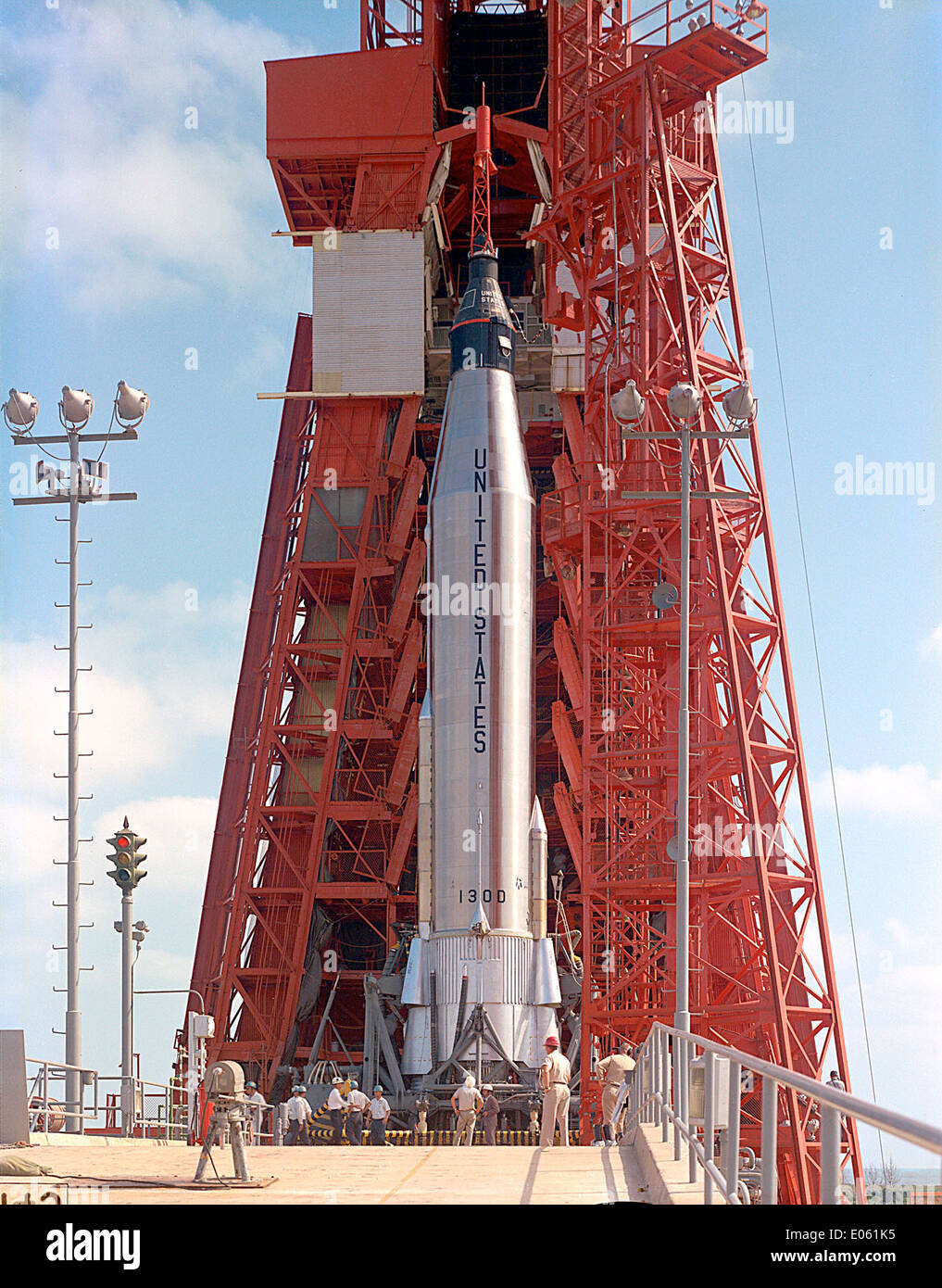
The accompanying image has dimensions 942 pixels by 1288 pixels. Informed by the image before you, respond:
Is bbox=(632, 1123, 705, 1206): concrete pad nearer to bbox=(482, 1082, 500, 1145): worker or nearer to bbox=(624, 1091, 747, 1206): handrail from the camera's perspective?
bbox=(624, 1091, 747, 1206): handrail

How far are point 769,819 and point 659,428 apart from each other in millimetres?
9834

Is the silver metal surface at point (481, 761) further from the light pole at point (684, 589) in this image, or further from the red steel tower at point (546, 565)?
the light pole at point (684, 589)

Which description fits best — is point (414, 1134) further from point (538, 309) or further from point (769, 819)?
point (538, 309)

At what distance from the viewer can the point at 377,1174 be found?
17891 mm

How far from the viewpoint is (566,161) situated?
163ft

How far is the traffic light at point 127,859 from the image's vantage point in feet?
116

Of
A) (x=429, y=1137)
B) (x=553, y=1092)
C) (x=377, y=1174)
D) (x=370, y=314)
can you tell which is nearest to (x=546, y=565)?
(x=370, y=314)

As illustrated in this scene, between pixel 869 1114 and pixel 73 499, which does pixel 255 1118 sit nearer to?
pixel 73 499

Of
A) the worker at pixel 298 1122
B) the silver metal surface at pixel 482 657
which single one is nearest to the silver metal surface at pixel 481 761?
the silver metal surface at pixel 482 657

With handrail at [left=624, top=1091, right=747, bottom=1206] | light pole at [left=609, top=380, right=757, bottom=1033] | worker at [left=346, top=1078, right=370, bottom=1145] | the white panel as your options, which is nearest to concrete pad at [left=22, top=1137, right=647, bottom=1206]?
handrail at [left=624, top=1091, right=747, bottom=1206]

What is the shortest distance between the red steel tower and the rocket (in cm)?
161

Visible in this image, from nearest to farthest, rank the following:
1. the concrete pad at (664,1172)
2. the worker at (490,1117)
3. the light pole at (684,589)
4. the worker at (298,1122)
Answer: the concrete pad at (664,1172) → the light pole at (684,589) → the worker at (490,1117) → the worker at (298,1122)

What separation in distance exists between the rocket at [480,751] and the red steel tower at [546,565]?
5.28 feet
